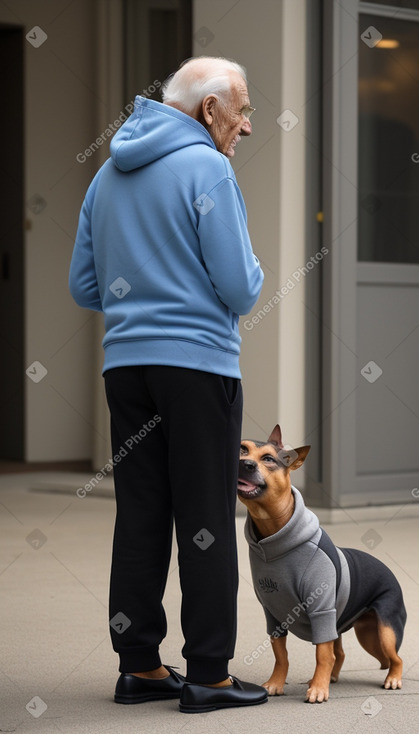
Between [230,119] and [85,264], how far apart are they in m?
0.49

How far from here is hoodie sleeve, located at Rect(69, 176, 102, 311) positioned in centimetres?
278

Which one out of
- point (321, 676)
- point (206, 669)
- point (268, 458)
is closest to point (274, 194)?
point (268, 458)

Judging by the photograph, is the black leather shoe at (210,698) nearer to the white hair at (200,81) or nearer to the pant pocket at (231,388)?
the pant pocket at (231,388)

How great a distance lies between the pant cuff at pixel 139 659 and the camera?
271cm

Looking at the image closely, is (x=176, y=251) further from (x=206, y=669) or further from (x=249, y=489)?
(x=206, y=669)

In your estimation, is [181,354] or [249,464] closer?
[181,354]

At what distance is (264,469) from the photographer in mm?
2730

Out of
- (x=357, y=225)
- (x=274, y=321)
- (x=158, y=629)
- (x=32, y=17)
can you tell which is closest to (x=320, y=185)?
(x=357, y=225)

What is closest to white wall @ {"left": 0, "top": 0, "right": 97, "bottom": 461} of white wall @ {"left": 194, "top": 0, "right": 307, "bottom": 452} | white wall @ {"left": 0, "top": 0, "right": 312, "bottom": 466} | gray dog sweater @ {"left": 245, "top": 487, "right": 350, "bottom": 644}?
white wall @ {"left": 0, "top": 0, "right": 312, "bottom": 466}

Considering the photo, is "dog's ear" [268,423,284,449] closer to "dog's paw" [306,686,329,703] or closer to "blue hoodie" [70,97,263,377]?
"blue hoodie" [70,97,263,377]

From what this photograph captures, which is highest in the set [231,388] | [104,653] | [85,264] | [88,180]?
[88,180]

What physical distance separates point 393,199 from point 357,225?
0.28 metres

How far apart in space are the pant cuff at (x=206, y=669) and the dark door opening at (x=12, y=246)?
5214 mm

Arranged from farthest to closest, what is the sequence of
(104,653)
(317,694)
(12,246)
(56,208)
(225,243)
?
(12,246)
(56,208)
(104,653)
(317,694)
(225,243)
